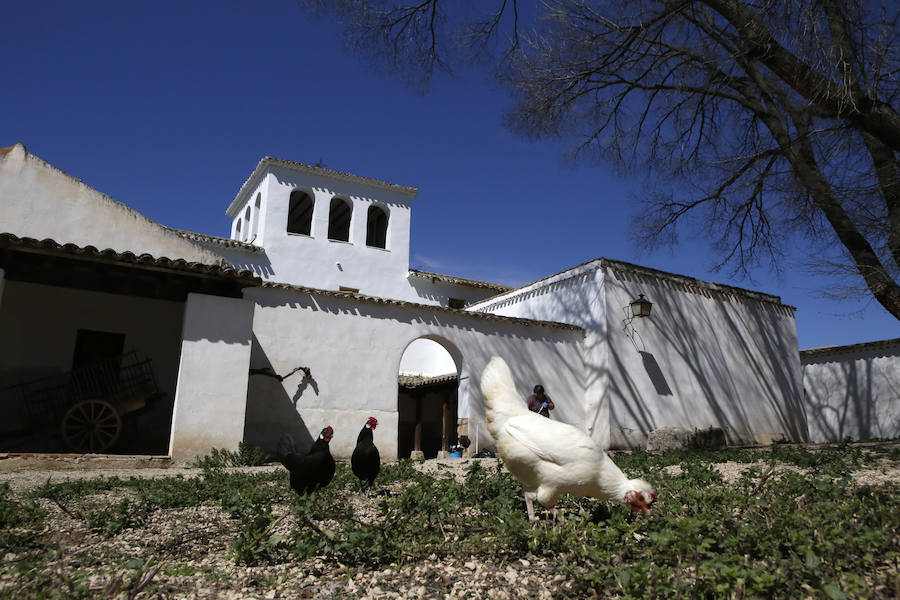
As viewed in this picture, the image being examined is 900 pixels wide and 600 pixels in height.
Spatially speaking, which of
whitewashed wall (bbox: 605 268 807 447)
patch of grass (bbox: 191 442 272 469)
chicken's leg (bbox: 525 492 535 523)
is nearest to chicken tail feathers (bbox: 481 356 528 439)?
chicken's leg (bbox: 525 492 535 523)

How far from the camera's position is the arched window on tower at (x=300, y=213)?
22.8 metres

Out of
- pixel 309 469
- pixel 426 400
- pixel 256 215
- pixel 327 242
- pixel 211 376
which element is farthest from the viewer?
pixel 256 215

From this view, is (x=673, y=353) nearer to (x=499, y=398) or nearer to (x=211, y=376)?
(x=211, y=376)

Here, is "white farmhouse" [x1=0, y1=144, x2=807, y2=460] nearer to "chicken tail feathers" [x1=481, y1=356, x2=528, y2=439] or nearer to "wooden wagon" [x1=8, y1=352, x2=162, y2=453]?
"wooden wagon" [x1=8, y1=352, x2=162, y2=453]

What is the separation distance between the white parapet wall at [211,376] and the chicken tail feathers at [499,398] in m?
6.45

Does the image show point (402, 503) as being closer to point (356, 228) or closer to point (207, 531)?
point (207, 531)

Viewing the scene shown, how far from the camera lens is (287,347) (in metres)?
11.4

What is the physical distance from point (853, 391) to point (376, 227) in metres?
18.0

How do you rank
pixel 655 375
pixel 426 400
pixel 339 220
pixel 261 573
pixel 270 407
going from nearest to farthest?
pixel 261 573 < pixel 270 407 < pixel 655 375 < pixel 426 400 < pixel 339 220

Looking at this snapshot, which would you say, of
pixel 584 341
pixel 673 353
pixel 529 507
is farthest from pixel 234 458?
pixel 673 353

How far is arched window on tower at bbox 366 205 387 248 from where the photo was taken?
23.2 metres

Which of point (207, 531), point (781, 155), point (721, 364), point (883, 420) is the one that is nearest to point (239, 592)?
point (207, 531)

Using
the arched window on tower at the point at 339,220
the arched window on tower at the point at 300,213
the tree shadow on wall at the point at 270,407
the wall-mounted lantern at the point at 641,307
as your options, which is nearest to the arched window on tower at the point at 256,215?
the arched window on tower at the point at 300,213

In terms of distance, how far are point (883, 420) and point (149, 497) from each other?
70.2ft
